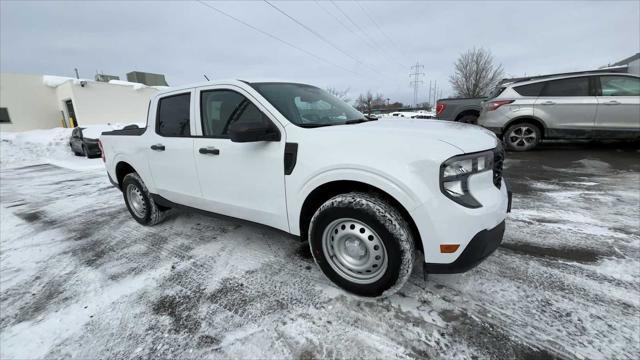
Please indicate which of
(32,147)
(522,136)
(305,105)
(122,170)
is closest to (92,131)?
(32,147)

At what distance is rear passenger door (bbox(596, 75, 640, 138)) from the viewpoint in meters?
5.93

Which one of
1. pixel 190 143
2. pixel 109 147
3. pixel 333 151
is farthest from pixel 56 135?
pixel 333 151

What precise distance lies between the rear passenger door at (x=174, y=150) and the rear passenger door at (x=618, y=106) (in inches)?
325

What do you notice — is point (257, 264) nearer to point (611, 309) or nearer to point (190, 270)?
point (190, 270)

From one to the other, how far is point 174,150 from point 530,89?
7.88 metres

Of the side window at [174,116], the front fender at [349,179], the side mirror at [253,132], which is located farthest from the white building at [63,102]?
the front fender at [349,179]

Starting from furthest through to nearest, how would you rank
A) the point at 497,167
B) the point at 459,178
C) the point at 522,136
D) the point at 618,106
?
1. the point at 522,136
2. the point at 618,106
3. the point at 497,167
4. the point at 459,178

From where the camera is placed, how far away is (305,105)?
2.74 meters

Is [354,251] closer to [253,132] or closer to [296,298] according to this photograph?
[296,298]

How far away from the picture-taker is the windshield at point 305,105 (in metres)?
2.50

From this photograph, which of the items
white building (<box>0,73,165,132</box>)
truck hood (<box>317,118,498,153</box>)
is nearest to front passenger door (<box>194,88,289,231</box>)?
truck hood (<box>317,118,498,153</box>)

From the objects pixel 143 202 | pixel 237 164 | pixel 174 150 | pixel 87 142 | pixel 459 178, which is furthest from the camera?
pixel 87 142

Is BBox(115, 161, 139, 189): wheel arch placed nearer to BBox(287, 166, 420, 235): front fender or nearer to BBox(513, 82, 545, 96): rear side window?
BBox(287, 166, 420, 235): front fender

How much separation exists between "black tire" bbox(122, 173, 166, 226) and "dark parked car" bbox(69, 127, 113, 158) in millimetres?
9769
